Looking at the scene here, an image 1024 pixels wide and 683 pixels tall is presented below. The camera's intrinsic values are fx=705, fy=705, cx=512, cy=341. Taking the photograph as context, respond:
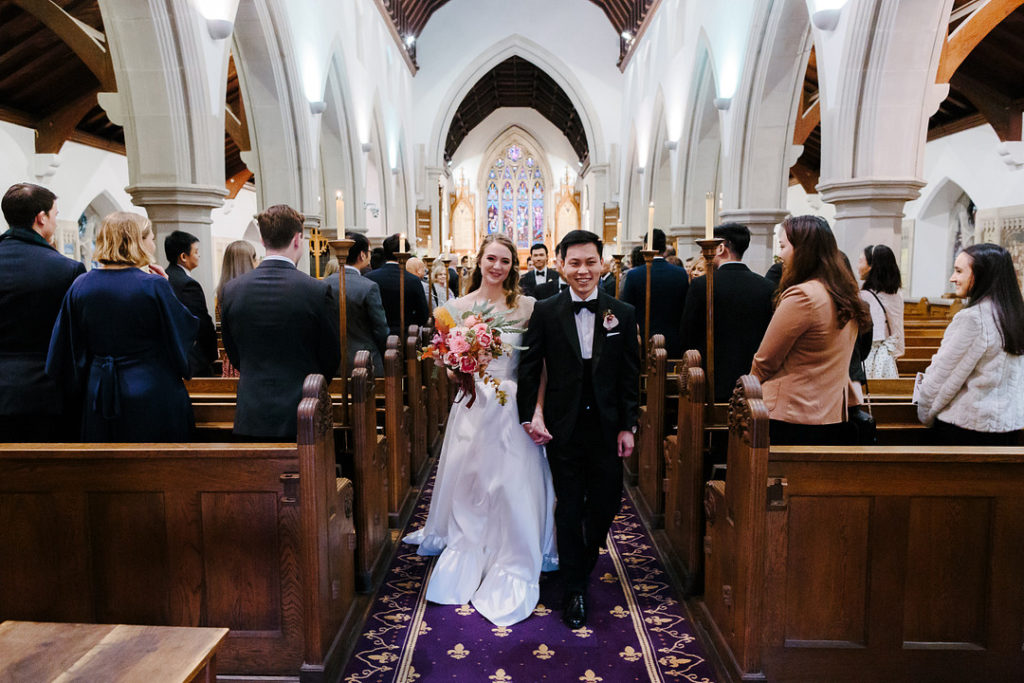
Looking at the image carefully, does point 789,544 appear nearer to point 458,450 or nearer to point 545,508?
point 545,508

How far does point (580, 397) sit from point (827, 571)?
3.13 feet

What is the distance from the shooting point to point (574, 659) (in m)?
2.35

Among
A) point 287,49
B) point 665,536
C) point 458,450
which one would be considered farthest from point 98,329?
point 287,49

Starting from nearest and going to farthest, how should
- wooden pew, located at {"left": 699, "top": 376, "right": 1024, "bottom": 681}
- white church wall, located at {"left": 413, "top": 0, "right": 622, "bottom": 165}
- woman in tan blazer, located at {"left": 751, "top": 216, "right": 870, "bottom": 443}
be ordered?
wooden pew, located at {"left": 699, "top": 376, "right": 1024, "bottom": 681}
woman in tan blazer, located at {"left": 751, "top": 216, "right": 870, "bottom": 443}
white church wall, located at {"left": 413, "top": 0, "right": 622, "bottom": 165}

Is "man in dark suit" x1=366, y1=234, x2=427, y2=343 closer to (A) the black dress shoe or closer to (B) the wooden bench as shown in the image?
(A) the black dress shoe

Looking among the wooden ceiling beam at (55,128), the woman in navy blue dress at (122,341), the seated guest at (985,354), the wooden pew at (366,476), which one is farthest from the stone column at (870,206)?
the wooden ceiling beam at (55,128)

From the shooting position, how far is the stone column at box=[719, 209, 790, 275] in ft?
23.1

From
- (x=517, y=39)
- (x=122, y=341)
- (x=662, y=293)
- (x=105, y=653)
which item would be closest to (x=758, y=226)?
(x=662, y=293)

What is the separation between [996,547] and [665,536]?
1.52 metres

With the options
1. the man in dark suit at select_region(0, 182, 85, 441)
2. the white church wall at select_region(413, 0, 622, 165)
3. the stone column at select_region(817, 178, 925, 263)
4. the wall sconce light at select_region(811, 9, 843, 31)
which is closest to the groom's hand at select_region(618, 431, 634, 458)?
the man in dark suit at select_region(0, 182, 85, 441)

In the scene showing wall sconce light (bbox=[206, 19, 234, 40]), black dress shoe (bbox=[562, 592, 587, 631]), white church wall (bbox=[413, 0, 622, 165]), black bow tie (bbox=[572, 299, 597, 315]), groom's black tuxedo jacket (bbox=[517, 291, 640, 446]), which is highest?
white church wall (bbox=[413, 0, 622, 165])

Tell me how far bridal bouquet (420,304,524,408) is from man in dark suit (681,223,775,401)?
0.90 m

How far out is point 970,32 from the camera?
17.5 feet

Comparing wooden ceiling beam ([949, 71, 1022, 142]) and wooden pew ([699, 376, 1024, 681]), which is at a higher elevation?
wooden ceiling beam ([949, 71, 1022, 142])
